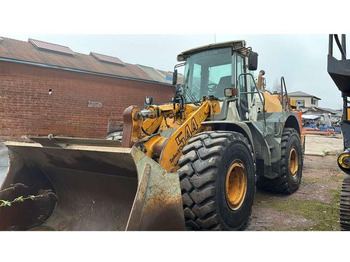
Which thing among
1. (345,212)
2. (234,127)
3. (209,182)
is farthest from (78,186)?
(345,212)

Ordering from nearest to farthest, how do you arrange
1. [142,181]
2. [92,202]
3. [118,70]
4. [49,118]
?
[142,181]
[92,202]
[49,118]
[118,70]

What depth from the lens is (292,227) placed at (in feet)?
14.0

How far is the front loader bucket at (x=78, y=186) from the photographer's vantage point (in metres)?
3.01

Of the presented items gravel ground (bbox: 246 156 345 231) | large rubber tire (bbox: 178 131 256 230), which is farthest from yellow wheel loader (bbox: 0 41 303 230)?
gravel ground (bbox: 246 156 345 231)

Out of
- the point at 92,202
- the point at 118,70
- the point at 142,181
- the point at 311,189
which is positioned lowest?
the point at 311,189

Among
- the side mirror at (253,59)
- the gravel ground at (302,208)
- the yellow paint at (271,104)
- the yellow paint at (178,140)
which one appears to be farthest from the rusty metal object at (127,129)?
the yellow paint at (271,104)

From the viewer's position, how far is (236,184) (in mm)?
4008

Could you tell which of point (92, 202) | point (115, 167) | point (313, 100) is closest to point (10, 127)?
point (92, 202)

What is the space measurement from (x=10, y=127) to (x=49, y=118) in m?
1.29

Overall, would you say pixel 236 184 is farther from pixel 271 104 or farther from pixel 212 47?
pixel 271 104

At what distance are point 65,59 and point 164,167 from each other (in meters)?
9.21

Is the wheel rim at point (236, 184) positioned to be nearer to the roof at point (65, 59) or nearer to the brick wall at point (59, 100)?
the brick wall at point (59, 100)

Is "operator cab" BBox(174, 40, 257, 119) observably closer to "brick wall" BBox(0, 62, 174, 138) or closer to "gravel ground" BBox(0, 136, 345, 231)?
"gravel ground" BBox(0, 136, 345, 231)

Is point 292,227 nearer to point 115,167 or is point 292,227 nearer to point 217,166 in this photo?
point 217,166
